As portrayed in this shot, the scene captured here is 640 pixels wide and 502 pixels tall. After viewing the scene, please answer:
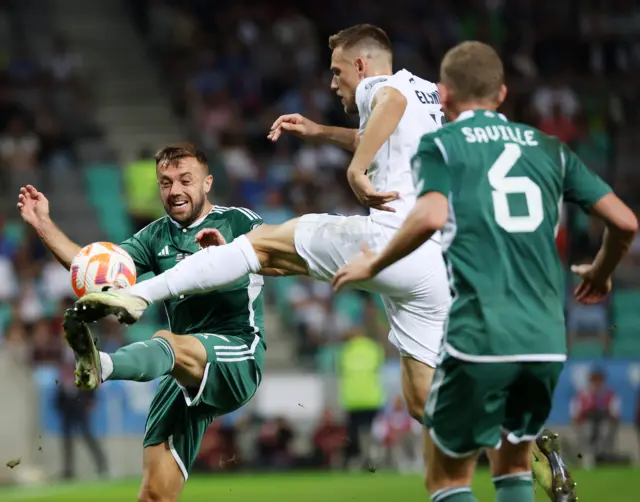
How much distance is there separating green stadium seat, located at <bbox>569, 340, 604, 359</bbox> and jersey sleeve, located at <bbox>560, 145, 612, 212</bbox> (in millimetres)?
11278

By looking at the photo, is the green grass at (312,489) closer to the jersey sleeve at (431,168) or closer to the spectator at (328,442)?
the spectator at (328,442)

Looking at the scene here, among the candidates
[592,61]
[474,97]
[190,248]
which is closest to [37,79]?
[592,61]

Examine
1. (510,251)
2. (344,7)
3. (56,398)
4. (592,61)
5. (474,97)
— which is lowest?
(56,398)

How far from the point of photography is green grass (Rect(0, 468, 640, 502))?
1139 centimetres

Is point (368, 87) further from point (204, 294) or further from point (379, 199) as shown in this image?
point (204, 294)

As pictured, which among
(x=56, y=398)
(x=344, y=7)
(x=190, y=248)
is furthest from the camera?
(x=344, y=7)

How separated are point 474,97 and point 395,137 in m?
1.31

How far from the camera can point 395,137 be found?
21.1ft

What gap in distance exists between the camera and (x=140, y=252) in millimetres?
7238

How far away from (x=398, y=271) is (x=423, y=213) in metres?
1.20

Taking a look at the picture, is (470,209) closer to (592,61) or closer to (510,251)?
(510,251)

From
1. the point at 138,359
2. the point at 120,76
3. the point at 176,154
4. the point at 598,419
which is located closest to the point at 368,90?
the point at 176,154

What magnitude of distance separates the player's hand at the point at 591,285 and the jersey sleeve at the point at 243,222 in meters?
2.27

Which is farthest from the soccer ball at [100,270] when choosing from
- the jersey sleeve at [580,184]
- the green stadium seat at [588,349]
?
the green stadium seat at [588,349]
